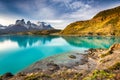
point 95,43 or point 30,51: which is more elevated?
point 95,43

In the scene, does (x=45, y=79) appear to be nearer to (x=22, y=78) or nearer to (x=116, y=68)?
(x=22, y=78)

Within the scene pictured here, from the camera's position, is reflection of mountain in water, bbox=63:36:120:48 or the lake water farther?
reflection of mountain in water, bbox=63:36:120:48

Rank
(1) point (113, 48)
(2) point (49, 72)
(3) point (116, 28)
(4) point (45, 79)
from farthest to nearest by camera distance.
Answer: (3) point (116, 28), (1) point (113, 48), (2) point (49, 72), (4) point (45, 79)

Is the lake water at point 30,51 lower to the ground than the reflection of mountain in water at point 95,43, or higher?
lower

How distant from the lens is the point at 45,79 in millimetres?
25094

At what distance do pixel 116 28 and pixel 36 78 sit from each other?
602 feet

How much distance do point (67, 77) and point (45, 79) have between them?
10.3ft

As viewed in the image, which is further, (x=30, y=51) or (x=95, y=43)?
(x=95, y=43)

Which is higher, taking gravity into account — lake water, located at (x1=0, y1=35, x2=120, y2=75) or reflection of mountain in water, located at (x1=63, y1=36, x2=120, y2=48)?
reflection of mountain in water, located at (x1=63, y1=36, x2=120, y2=48)

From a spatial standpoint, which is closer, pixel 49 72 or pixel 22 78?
pixel 22 78

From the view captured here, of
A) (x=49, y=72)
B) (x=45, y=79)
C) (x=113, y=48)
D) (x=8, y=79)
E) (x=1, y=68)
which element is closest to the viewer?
(x=45, y=79)

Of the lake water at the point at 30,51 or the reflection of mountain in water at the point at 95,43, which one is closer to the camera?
the lake water at the point at 30,51

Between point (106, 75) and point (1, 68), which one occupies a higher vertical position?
point (106, 75)

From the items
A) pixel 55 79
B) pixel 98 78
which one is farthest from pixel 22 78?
pixel 98 78
